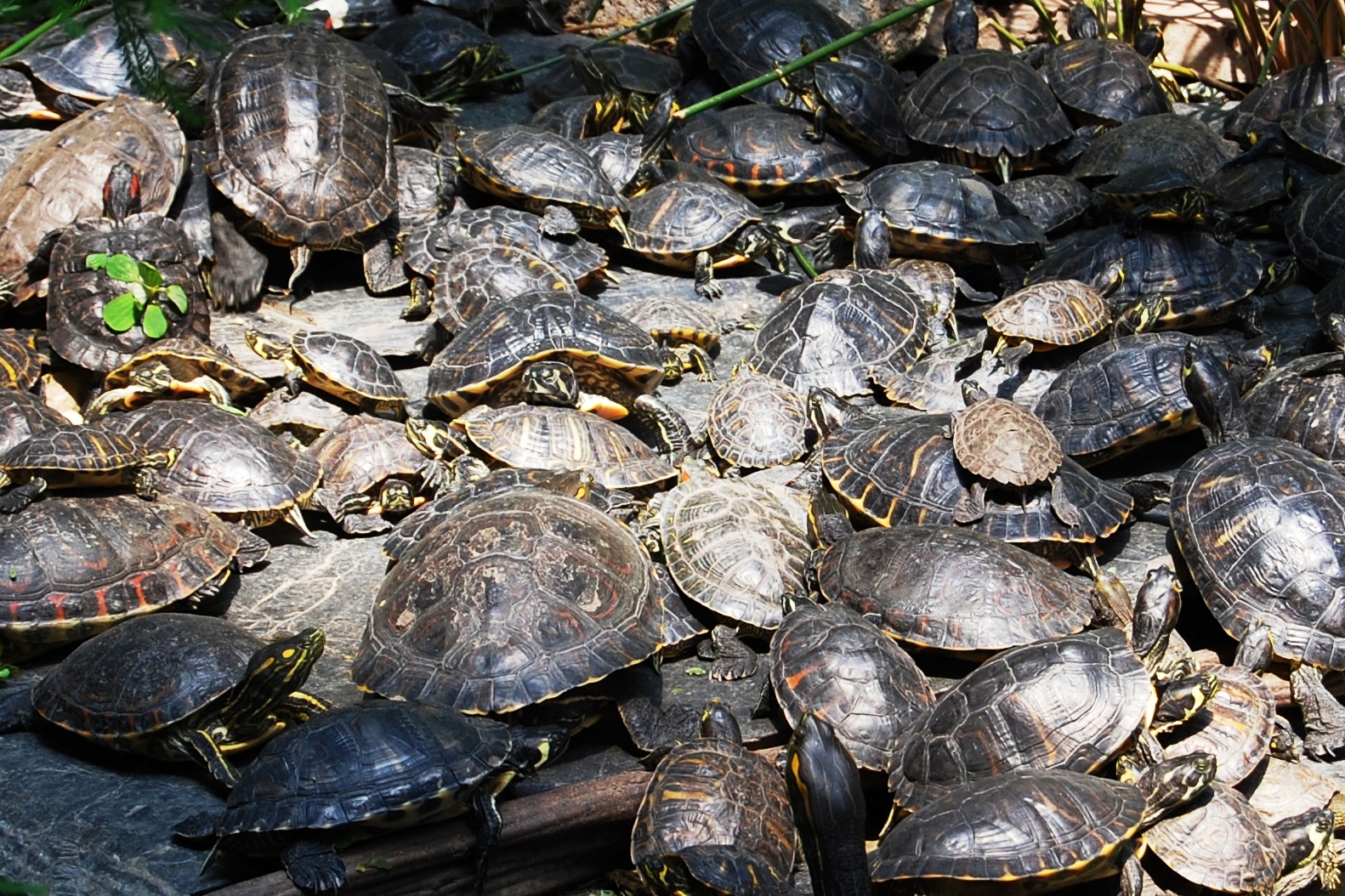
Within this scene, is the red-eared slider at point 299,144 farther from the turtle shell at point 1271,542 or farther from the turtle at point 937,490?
the turtle shell at point 1271,542

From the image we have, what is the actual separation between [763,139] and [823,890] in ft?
20.7

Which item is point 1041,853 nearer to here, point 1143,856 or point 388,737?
point 1143,856

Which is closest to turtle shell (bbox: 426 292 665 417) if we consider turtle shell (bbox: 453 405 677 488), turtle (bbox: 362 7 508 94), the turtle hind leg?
turtle shell (bbox: 453 405 677 488)

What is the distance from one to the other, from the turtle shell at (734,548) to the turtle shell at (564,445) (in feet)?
1.30

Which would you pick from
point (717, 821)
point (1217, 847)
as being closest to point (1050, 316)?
point (1217, 847)

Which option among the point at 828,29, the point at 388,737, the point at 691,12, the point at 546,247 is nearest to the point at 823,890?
the point at 388,737

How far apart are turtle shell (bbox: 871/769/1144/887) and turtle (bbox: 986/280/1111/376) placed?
3295 millimetres

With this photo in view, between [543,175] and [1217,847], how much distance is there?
17.6ft

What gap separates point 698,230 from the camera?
26.1 feet

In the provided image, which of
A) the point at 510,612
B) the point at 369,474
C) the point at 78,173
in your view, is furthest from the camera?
the point at 78,173

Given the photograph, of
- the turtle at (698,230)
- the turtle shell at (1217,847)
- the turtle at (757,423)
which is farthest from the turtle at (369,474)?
the turtle shell at (1217,847)

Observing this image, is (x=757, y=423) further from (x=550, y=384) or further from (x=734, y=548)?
(x=734, y=548)

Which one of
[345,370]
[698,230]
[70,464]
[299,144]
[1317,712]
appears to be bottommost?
[1317,712]

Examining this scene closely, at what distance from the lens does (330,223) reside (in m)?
7.34
